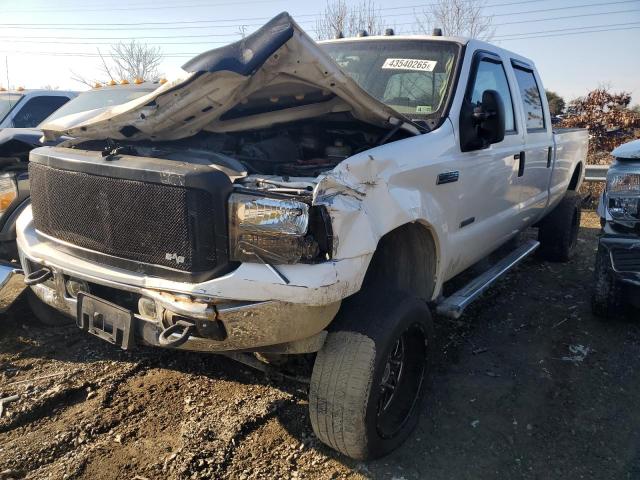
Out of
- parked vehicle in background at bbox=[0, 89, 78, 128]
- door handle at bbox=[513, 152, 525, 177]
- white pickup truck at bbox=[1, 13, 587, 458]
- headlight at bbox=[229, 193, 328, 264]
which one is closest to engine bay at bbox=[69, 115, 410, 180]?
white pickup truck at bbox=[1, 13, 587, 458]

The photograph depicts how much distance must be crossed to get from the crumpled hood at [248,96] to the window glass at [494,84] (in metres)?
0.97

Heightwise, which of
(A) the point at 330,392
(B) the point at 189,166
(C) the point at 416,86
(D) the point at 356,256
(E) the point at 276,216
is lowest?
(A) the point at 330,392

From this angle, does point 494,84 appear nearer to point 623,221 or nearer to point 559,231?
point 623,221

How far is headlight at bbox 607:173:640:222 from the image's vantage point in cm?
358

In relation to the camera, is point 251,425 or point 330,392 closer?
point 330,392

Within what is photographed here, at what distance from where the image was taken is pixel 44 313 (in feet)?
12.4

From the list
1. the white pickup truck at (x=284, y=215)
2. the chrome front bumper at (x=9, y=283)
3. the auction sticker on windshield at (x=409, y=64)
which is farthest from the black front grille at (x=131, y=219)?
the auction sticker on windshield at (x=409, y=64)

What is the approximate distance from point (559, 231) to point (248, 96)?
4500mm

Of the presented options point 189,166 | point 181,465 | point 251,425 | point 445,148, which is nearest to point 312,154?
point 445,148

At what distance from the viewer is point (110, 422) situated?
109 inches

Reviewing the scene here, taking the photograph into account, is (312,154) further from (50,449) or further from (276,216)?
(50,449)

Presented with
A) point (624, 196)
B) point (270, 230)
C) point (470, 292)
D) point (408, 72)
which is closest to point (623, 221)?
point (624, 196)

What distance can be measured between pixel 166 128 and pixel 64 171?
54 centimetres

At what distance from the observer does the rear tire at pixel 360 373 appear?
2.30m
